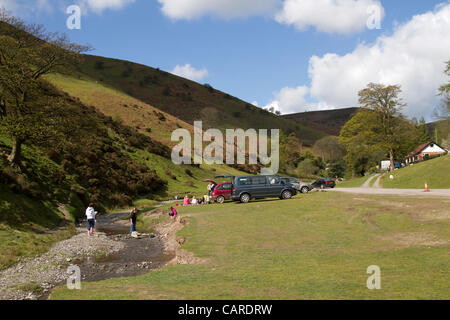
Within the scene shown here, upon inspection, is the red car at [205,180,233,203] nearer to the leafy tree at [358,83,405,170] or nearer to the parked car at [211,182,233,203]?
the parked car at [211,182,233,203]

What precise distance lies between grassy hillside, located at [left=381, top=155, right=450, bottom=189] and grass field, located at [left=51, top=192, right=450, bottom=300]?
18075 millimetres

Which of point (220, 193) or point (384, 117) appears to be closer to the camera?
point (220, 193)

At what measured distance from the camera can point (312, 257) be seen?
10250mm

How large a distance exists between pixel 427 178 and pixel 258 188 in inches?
843

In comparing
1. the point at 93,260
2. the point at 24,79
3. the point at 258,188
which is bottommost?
the point at 93,260

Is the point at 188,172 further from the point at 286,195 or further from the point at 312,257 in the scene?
the point at 312,257

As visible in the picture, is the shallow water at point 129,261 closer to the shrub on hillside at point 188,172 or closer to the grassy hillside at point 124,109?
the shrub on hillside at point 188,172

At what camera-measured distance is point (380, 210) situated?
16.8 metres

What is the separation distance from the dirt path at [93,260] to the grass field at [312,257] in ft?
5.16

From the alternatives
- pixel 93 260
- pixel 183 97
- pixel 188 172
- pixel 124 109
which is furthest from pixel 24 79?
pixel 183 97

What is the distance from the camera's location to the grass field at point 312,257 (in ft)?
22.8

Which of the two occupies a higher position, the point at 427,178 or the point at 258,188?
the point at 427,178

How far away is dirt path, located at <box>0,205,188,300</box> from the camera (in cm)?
1024
